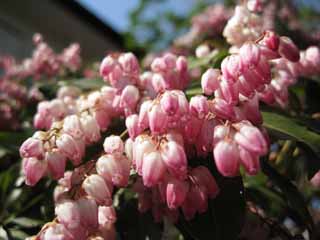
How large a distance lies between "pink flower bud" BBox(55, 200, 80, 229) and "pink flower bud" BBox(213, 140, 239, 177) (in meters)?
0.19

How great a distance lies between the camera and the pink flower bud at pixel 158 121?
62 centimetres

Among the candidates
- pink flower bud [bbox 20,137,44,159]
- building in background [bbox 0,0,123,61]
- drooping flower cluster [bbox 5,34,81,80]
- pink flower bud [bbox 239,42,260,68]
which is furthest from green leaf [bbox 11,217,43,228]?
building in background [bbox 0,0,123,61]

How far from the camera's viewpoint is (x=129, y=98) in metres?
0.80

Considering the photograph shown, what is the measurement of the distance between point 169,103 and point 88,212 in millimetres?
169

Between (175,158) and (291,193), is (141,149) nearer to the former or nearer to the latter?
(175,158)

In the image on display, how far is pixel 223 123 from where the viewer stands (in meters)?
0.63

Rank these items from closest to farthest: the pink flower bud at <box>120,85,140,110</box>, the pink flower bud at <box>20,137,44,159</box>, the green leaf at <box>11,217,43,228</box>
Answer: the pink flower bud at <box>20,137,44,159</box> → the pink flower bud at <box>120,85,140,110</box> → the green leaf at <box>11,217,43,228</box>

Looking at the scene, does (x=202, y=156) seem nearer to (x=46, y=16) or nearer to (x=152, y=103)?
(x=152, y=103)

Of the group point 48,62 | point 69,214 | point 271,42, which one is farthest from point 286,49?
point 48,62

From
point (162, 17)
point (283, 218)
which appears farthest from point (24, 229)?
point (162, 17)

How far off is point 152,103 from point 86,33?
4749mm

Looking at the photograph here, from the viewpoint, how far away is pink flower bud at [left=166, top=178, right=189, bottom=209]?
61cm

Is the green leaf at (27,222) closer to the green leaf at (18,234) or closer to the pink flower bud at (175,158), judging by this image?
the green leaf at (18,234)

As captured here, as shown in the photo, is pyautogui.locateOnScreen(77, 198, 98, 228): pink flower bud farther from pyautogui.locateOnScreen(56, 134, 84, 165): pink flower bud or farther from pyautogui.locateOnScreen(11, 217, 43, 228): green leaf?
pyautogui.locateOnScreen(11, 217, 43, 228): green leaf
